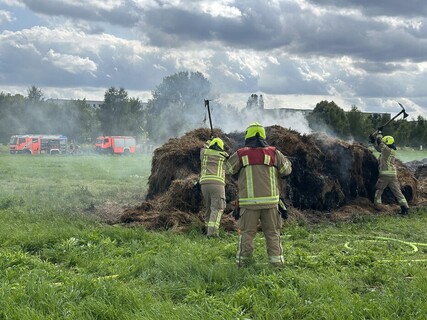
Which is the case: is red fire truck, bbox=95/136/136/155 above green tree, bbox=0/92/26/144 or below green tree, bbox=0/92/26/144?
below

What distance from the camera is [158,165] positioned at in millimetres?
12883

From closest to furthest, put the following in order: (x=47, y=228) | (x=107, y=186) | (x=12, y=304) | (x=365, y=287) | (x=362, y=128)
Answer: (x=12, y=304) < (x=365, y=287) < (x=47, y=228) < (x=107, y=186) < (x=362, y=128)

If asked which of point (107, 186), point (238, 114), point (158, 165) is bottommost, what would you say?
point (107, 186)

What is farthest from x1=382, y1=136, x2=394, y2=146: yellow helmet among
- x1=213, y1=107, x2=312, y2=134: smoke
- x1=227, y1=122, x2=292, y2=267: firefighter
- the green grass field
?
x1=227, y1=122, x2=292, y2=267: firefighter

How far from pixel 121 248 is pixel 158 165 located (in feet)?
18.5

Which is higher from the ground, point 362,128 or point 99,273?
point 362,128

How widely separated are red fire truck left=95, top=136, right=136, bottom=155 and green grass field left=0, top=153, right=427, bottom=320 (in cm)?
3493

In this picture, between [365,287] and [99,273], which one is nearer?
[365,287]

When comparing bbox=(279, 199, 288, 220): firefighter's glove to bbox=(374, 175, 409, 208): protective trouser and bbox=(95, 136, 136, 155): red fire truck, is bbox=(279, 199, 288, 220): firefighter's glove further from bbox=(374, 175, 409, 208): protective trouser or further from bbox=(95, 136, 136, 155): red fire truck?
bbox=(95, 136, 136, 155): red fire truck

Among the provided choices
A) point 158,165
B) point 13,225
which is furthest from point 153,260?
point 158,165

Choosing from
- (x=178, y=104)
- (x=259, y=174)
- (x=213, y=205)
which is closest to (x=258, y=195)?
(x=259, y=174)

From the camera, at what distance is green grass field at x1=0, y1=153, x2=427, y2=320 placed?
470 centimetres

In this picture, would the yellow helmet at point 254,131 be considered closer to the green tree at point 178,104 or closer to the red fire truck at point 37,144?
the green tree at point 178,104

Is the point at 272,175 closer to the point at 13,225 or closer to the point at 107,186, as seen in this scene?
the point at 13,225
